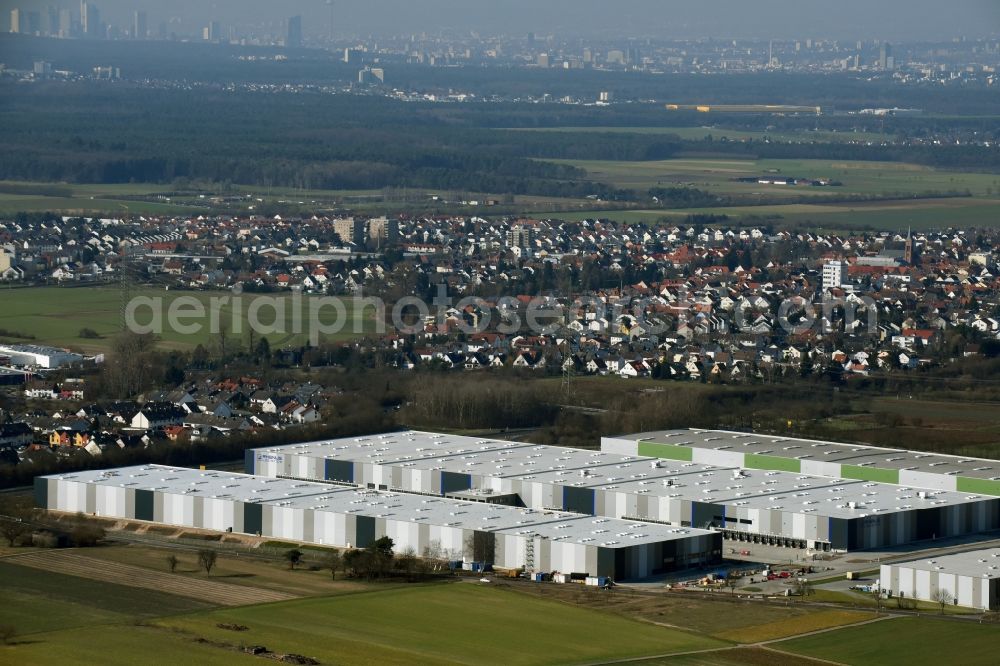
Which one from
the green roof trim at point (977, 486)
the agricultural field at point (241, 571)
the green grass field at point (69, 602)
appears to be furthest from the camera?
the green roof trim at point (977, 486)

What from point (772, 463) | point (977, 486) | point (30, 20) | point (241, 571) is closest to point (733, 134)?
point (30, 20)

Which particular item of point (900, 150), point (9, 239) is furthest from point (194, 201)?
point (900, 150)

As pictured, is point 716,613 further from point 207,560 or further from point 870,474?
point 870,474

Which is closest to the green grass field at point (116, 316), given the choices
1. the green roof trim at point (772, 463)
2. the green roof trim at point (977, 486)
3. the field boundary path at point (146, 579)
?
the green roof trim at point (772, 463)

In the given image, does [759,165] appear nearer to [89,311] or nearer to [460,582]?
[89,311]

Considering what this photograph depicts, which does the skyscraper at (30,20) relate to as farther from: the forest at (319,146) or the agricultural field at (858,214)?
the forest at (319,146)
